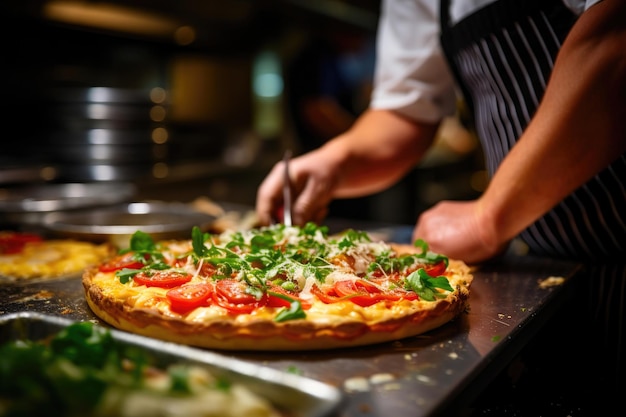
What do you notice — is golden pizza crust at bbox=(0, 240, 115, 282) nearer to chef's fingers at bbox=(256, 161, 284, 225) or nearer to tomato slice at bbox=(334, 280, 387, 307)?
chef's fingers at bbox=(256, 161, 284, 225)

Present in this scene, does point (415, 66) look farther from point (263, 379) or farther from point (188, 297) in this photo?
point (263, 379)

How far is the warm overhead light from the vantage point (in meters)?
3.72

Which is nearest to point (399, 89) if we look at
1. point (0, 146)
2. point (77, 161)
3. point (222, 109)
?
point (77, 161)

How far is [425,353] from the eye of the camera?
113 cm

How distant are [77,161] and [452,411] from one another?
3.31 meters

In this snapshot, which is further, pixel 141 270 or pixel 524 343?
pixel 141 270

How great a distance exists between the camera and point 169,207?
253cm

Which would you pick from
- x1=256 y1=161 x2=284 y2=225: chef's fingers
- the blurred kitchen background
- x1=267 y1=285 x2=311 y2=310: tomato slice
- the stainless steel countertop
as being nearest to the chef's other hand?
x1=256 y1=161 x2=284 y2=225: chef's fingers

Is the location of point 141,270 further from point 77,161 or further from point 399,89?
point 77,161

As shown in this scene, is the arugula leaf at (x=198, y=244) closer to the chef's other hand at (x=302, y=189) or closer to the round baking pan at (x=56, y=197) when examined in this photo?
the chef's other hand at (x=302, y=189)

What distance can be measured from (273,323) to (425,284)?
1.38 ft

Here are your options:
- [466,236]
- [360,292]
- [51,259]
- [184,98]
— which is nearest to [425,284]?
[360,292]

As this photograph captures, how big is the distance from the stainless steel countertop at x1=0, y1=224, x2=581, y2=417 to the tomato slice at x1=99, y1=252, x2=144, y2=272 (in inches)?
3.6

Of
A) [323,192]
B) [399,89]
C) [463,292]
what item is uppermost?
[399,89]
